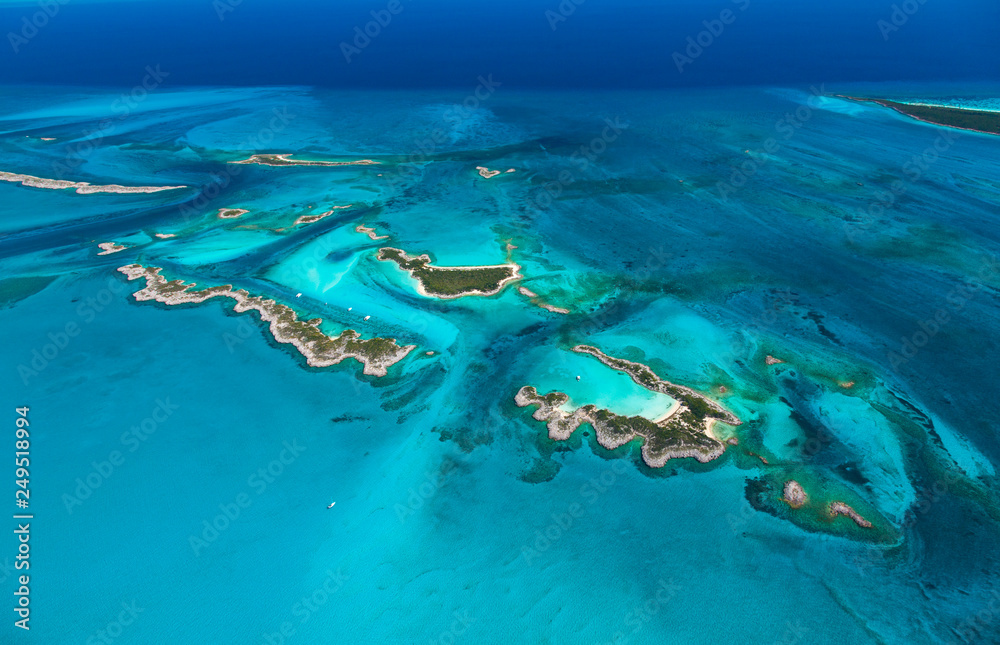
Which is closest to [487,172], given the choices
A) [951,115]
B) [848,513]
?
[848,513]

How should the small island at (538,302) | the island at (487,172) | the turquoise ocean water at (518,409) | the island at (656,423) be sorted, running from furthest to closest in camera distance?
the island at (487,172), the small island at (538,302), the island at (656,423), the turquoise ocean water at (518,409)

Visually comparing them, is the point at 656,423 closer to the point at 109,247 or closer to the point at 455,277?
the point at 455,277

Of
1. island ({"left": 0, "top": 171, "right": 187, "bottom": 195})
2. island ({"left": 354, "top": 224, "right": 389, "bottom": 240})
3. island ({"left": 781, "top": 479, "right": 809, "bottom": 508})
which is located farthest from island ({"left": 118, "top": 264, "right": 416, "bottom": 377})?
island ({"left": 781, "top": 479, "right": 809, "bottom": 508})

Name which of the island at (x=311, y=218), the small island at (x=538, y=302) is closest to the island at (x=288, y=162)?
the island at (x=311, y=218)

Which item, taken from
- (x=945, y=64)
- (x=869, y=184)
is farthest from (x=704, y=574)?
(x=945, y=64)

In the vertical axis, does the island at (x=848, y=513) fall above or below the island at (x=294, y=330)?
above

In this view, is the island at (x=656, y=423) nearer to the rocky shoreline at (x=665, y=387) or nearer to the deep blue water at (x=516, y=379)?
the rocky shoreline at (x=665, y=387)

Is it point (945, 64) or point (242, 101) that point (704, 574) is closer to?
point (242, 101)
